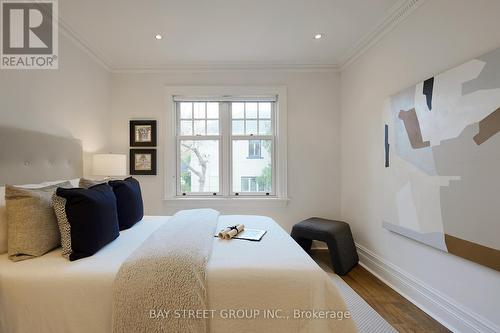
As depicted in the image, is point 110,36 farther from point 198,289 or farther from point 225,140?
point 198,289

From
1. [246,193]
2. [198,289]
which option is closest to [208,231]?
[198,289]

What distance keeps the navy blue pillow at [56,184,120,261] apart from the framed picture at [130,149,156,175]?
5.77ft

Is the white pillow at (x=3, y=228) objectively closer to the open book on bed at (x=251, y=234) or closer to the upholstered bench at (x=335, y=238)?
the open book on bed at (x=251, y=234)

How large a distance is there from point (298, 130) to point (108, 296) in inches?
108

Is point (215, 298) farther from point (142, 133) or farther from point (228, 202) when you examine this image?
point (142, 133)

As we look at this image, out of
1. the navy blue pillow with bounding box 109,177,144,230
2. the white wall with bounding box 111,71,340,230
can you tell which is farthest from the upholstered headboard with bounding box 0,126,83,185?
the white wall with bounding box 111,71,340,230

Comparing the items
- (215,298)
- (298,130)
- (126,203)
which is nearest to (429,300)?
(215,298)

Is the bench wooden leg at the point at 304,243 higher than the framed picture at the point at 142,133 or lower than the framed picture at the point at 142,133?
lower

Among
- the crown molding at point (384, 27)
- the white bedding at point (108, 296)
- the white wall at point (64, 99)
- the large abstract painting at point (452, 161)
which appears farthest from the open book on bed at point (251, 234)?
the crown molding at point (384, 27)

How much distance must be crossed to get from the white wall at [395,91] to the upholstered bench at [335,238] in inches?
8.3

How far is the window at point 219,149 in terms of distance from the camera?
3289 millimetres

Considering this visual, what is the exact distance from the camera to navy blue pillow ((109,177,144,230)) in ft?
6.24

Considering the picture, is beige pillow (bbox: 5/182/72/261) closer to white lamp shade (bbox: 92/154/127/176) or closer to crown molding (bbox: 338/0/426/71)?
white lamp shade (bbox: 92/154/127/176)

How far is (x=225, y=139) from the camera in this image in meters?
3.27
